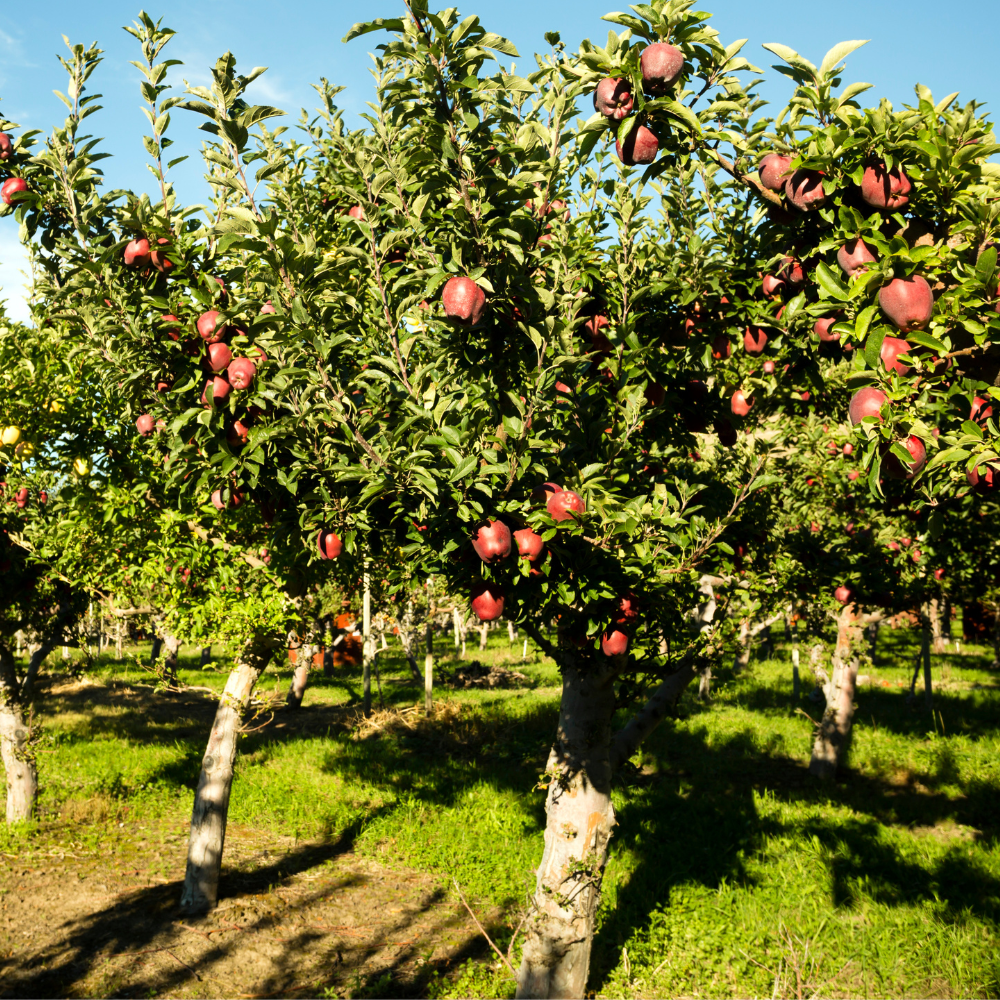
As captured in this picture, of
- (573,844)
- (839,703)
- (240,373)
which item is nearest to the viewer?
(240,373)

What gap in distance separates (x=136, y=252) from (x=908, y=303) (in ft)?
10.5

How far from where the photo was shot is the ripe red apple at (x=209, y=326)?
3.24 m

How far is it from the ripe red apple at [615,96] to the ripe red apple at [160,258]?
2.16 metres

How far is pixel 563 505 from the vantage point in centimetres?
286

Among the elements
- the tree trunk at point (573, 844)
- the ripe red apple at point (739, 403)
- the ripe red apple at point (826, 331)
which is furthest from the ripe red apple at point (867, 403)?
the tree trunk at point (573, 844)

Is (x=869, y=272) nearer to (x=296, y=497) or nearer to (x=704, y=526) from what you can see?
(x=704, y=526)

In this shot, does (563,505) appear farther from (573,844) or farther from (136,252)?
(573,844)

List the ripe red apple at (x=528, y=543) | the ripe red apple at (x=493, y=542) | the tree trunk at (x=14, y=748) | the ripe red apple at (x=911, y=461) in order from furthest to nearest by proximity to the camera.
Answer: the tree trunk at (x=14, y=748) < the ripe red apple at (x=528, y=543) < the ripe red apple at (x=493, y=542) < the ripe red apple at (x=911, y=461)

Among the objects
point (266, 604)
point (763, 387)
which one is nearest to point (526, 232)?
point (763, 387)

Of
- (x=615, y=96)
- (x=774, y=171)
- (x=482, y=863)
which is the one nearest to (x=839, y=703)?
(x=482, y=863)

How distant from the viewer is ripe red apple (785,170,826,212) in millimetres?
2354

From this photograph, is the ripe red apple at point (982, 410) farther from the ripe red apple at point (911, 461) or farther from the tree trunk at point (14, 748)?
the tree trunk at point (14, 748)

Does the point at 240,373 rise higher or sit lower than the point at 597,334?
lower

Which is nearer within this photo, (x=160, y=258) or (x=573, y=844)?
(x=160, y=258)
